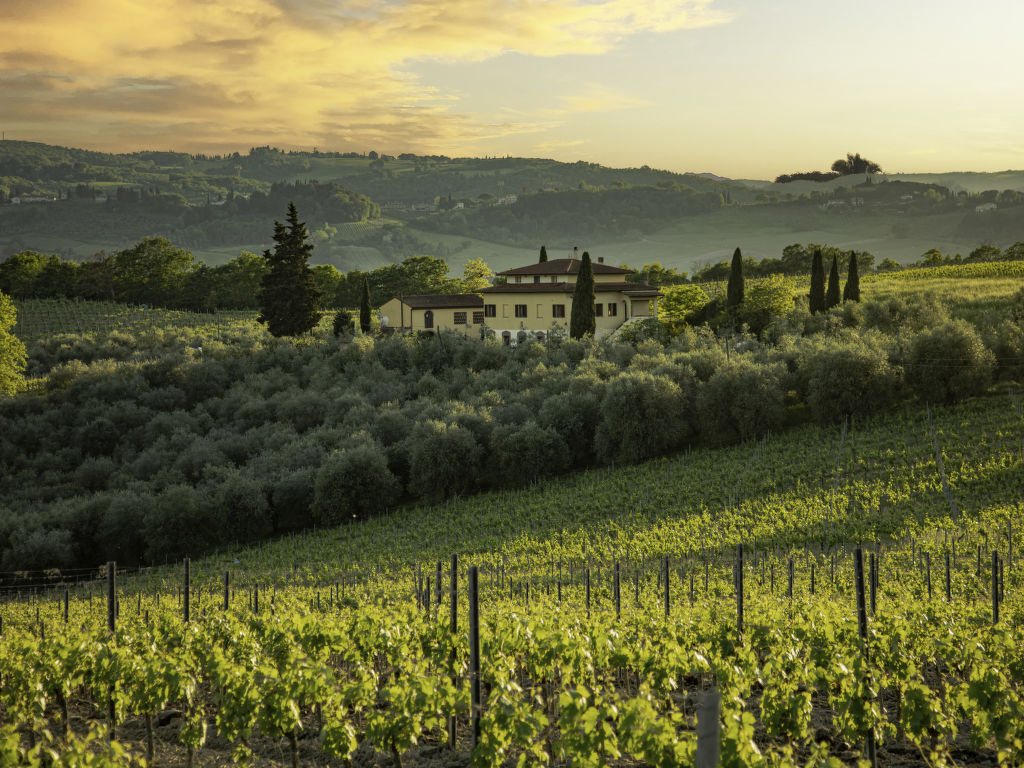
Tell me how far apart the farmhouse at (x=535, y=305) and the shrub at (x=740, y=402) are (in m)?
18.6

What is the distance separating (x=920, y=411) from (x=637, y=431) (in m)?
16.2

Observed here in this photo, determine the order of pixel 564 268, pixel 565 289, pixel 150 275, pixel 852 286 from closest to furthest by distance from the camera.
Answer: pixel 852 286 < pixel 565 289 < pixel 564 268 < pixel 150 275

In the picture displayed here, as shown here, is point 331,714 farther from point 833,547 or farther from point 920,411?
point 920,411

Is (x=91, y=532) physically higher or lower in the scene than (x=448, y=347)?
lower

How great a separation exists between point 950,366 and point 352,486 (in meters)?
A: 35.4

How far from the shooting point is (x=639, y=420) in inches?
1831

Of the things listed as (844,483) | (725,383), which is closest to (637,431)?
(725,383)

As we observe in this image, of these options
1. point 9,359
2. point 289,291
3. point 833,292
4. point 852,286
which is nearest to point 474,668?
point 9,359

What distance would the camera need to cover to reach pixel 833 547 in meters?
29.6

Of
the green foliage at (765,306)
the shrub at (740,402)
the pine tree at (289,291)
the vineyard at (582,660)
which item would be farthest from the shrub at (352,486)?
the green foliage at (765,306)

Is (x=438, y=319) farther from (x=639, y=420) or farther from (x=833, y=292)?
(x=833, y=292)

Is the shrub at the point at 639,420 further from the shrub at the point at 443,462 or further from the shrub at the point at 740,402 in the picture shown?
Result: the shrub at the point at 443,462

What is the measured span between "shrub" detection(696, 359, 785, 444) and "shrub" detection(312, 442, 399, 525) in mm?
19762

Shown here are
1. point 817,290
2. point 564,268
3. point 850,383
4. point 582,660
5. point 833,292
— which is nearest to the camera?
point 582,660
